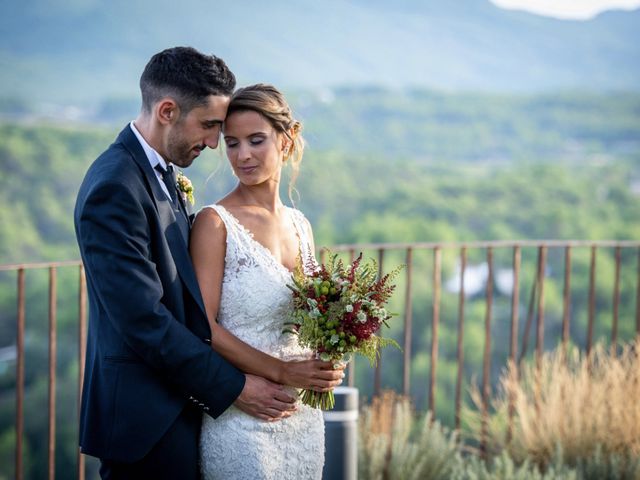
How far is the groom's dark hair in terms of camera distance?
8.00 ft

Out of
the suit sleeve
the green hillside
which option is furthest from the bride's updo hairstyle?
the green hillside

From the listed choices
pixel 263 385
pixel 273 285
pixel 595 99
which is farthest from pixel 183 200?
pixel 595 99

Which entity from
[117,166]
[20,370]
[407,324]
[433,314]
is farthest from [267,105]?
[433,314]

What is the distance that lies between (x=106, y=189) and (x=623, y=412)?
11.6ft

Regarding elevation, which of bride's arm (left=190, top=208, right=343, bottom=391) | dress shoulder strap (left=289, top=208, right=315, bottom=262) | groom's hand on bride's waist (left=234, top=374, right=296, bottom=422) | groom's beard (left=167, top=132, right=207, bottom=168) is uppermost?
groom's beard (left=167, top=132, right=207, bottom=168)

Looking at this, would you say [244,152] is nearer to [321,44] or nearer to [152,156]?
[152,156]

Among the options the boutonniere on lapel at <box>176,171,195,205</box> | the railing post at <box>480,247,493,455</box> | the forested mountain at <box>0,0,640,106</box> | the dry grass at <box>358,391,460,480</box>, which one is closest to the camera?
the boutonniere on lapel at <box>176,171,195,205</box>

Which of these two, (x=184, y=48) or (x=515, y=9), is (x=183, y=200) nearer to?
(x=184, y=48)

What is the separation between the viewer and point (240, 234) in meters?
2.58

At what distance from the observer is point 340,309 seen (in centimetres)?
242

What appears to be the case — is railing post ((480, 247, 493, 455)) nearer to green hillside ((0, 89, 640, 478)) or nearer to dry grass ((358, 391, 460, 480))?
dry grass ((358, 391, 460, 480))

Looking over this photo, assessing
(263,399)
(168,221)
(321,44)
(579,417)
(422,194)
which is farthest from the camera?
(321,44)

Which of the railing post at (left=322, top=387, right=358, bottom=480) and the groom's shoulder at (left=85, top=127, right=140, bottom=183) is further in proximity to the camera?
the railing post at (left=322, top=387, right=358, bottom=480)

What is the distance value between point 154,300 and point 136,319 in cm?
7
